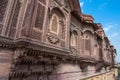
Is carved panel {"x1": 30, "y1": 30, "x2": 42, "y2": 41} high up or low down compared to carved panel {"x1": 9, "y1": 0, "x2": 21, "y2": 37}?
down

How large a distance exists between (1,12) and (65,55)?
160 inches

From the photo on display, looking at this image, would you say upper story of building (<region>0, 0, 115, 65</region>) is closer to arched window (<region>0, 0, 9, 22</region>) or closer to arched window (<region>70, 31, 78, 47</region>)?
arched window (<region>0, 0, 9, 22</region>)

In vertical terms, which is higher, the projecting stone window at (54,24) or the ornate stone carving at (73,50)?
the projecting stone window at (54,24)

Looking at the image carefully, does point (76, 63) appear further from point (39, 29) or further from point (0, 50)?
point (0, 50)

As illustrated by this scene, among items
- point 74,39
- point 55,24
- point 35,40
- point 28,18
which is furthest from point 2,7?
point 74,39

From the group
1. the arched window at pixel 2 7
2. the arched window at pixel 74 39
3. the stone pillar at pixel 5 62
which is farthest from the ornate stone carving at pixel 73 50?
the arched window at pixel 2 7

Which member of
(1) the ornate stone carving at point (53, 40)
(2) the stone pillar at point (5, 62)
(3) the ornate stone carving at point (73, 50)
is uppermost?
(1) the ornate stone carving at point (53, 40)

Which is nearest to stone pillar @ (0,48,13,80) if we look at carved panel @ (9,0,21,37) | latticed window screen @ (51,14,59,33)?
carved panel @ (9,0,21,37)

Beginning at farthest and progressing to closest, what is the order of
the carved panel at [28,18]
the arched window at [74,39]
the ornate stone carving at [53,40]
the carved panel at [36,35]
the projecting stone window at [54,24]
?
the arched window at [74,39]
the projecting stone window at [54,24]
the ornate stone carving at [53,40]
the carved panel at [36,35]
the carved panel at [28,18]

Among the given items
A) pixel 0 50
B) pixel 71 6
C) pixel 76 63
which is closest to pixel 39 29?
pixel 0 50

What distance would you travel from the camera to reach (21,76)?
5105 millimetres

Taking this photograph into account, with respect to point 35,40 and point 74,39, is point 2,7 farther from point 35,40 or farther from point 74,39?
point 74,39

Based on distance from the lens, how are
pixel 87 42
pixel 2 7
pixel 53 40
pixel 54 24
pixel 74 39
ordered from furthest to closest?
pixel 87 42 → pixel 74 39 → pixel 54 24 → pixel 53 40 → pixel 2 7

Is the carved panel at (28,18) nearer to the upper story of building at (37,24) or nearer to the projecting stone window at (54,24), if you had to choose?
the upper story of building at (37,24)
